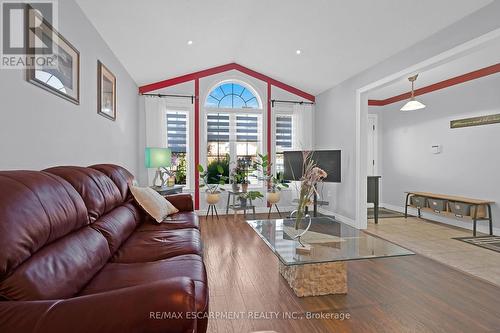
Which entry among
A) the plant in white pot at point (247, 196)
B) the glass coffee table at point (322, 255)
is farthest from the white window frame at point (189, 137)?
the glass coffee table at point (322, 255)

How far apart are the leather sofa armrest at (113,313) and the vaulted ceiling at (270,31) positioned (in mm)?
2719

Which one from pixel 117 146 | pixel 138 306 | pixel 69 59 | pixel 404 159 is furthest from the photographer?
pixel 404 159

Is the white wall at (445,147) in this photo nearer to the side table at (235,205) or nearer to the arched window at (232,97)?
the arched window at (232,97)

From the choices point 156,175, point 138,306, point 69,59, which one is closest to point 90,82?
point 69,59

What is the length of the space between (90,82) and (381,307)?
11.2 ft

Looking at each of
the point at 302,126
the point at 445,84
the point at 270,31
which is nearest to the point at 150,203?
the point at 270,31

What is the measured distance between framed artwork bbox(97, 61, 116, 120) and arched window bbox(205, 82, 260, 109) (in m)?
2.24

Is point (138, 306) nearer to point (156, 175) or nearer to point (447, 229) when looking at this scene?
point (156, 175)

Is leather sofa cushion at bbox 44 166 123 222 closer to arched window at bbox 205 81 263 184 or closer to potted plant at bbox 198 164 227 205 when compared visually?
potted plant at bbox 198 164 227 205

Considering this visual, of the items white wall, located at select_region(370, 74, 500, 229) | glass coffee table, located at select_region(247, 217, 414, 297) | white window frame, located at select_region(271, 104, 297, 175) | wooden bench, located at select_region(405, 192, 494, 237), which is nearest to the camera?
glass coffee table, located at select_region(247, 217, 414, 297)

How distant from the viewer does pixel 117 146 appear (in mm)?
3803

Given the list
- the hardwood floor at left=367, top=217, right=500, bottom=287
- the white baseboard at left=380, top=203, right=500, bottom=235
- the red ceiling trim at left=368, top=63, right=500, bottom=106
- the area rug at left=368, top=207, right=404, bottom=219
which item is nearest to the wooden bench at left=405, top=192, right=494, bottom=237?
the white baseboard at left=380, top=203, right=500, bottom=235

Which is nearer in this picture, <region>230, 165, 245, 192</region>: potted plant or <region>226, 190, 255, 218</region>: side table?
<region>226, 190, 255, 218</region>: side table

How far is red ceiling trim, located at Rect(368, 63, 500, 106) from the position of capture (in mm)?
4098
